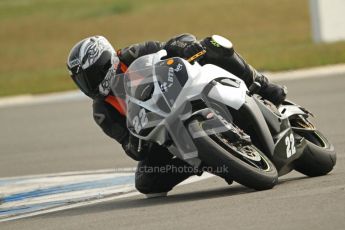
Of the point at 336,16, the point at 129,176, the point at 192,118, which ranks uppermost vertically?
the point at 192,118

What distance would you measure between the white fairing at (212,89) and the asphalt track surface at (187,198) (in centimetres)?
73

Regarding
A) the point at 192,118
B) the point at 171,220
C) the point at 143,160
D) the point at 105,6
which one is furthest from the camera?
the point at 105,6

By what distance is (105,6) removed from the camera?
158 ft

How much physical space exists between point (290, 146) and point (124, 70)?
4.89 ft

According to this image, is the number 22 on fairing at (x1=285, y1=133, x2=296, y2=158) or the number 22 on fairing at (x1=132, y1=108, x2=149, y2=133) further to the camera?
the number 22 on fairing at (x1=285, y1=133, x2=296, y2=158)

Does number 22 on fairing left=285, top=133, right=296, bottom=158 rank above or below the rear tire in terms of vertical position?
above

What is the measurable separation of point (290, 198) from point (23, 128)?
935cm

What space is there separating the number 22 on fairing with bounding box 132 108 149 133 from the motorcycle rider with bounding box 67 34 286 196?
0.30 m

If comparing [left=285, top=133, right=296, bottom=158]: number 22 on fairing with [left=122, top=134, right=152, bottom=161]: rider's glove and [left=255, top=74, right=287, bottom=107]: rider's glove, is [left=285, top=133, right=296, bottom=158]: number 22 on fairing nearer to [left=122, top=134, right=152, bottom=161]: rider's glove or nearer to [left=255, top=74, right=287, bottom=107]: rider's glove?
[left=255, top=74, right=287, bottom=107]: rider's glove

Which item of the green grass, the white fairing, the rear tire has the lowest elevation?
the green grass

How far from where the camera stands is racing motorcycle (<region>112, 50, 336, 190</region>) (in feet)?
22.9

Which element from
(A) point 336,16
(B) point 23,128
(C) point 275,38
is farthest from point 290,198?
(C) point 275,38

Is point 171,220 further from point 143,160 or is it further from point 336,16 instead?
point 336,16

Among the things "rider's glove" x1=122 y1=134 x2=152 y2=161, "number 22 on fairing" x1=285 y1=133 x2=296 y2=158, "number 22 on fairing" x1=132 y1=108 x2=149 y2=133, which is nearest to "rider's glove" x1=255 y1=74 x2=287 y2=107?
"number 22 on fairing" x1=285 y1=133 x2=296 y2=158
